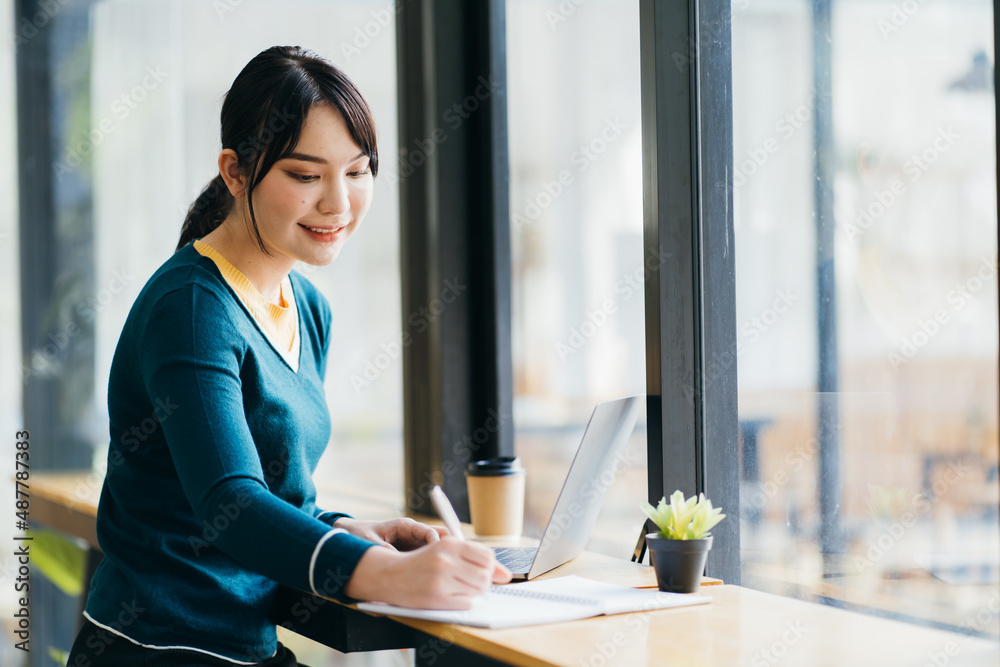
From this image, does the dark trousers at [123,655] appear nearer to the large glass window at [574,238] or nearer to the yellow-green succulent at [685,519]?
the yellow-green succulent at [685,519]

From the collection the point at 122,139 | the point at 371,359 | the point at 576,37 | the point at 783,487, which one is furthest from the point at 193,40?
the point at 783,487

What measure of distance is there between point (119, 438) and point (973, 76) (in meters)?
1.21

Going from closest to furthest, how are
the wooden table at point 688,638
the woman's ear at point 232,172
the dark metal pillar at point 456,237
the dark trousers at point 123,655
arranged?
the wooden table at point 688,638
the dark trousers at point 123,655
the woman's ear at point 232,172
the dark metal pillar at point 456,237

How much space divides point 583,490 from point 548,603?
22 cm

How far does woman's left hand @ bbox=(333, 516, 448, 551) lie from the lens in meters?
1.44

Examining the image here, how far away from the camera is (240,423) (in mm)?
1189

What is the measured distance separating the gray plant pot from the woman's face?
2.08 ft

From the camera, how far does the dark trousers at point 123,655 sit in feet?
4.17

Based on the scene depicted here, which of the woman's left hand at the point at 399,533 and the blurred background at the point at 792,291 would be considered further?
the woman's left hand at the point at 399,533

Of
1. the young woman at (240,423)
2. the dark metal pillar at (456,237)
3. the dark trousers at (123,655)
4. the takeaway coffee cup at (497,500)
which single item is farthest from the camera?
the dark metal pillar at (456,237)

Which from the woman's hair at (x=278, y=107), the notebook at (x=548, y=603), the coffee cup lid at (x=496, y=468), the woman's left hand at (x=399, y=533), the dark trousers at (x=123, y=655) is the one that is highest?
the woman's hair at (x=278, y=107)

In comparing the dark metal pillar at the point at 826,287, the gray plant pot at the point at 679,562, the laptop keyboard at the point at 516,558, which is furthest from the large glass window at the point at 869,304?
the laptop keyboard at the point at 516,558

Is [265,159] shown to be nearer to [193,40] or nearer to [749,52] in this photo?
[749,52]

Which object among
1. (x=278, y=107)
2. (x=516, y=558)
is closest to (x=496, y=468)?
(x=516, y=558)
